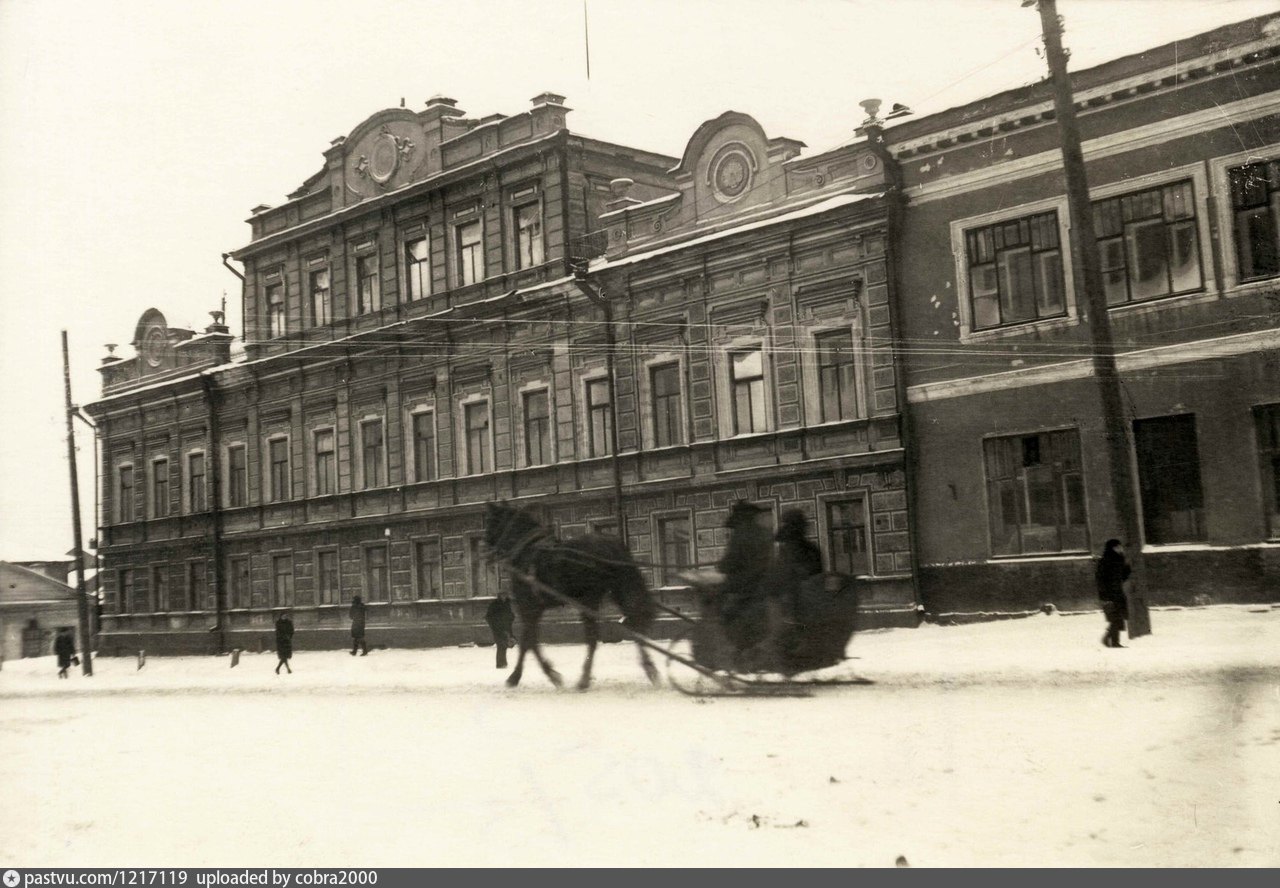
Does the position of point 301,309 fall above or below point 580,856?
above

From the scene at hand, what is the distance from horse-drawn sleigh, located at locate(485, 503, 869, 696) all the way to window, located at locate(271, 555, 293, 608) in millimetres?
1059

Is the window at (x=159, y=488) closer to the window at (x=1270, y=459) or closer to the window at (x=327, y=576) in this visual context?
the window at (x=327, y=576)

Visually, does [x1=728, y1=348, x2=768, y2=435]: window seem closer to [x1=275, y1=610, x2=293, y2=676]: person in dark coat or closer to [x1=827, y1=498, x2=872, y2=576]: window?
[x1=827, y1=498, x2=872, y2=576]: window

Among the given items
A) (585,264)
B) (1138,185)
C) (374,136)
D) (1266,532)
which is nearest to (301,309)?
(374,136)

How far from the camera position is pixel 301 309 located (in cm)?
578

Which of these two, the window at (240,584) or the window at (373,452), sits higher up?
the window at (373,452)

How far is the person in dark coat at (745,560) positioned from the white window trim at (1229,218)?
2.09 meters

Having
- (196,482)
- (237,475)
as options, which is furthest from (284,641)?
(196,482)

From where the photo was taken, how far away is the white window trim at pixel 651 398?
4.68m

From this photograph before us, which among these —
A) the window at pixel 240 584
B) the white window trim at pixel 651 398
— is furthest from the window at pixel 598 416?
the window at pixel 240 584

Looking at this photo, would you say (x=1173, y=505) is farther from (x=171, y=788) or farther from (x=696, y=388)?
(x=171, y=788)

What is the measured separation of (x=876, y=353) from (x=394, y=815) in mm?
2880

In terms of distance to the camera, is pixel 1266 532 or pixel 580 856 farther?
pixel 1266 532

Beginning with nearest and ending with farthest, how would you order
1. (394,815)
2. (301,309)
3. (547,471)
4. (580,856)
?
(580,856), (394,815), (547,471), (301,309)
